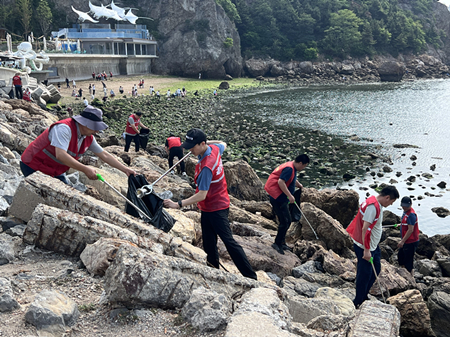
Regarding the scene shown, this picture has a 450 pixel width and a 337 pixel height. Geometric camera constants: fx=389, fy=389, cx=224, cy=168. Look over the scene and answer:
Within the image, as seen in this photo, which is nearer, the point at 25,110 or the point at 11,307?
the point at 11,307

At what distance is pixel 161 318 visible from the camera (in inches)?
148

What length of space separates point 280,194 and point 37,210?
14.6ft

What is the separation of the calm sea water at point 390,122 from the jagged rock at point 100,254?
11477 millimetres

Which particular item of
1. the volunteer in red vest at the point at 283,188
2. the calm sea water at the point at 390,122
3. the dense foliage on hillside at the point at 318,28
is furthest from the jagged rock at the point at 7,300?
the dense foliage on hillside at the point at 318,28

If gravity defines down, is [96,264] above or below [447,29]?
below

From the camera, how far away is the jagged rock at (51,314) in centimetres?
335

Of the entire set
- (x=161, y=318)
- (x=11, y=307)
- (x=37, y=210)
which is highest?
(x=37, y=210)

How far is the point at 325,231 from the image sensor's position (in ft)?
29.8

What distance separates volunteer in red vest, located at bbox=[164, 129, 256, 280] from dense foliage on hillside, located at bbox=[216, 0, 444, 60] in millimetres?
77108

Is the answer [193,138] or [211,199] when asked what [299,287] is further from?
[193,138]

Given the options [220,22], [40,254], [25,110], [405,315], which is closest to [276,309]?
[40,254]

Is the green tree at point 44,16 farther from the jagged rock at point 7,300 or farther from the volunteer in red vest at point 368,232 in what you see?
the jagged rock at point 7,300

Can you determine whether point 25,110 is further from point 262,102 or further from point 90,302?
point 262,102

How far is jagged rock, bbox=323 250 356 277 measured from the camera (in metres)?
7.64
